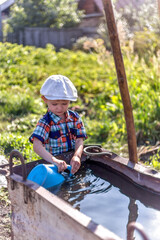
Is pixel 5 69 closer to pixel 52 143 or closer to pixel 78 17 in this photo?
pixel 52 143

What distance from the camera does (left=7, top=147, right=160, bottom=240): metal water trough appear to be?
155 centimetres

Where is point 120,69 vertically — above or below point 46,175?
above

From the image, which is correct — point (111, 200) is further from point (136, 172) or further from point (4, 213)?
point (4, 213)

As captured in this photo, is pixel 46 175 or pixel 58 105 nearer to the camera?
pixel 46 175

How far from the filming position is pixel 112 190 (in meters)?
2.42

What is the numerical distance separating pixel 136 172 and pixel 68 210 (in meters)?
0.83

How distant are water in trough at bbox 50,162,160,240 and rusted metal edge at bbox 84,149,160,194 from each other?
0.14 ft

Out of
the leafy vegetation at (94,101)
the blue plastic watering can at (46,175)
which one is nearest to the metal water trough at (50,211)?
the blue plastic watering can at (46,175)

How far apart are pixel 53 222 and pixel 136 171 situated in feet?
2.65

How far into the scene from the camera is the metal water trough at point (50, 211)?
1.55m

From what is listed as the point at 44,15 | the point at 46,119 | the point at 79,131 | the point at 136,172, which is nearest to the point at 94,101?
the point at 79,131

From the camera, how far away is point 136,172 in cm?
236

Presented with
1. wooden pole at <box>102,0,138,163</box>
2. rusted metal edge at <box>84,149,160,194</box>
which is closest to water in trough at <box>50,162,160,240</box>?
rusted metal edge at <box>84,149,160,194</box>

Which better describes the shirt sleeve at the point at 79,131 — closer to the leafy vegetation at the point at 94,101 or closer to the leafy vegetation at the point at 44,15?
the leafy vegetation at the point at 94,101
